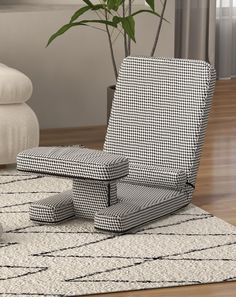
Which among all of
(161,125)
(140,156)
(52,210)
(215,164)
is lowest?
(215,164)

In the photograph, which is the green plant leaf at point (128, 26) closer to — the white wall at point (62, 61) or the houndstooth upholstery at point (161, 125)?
the white wall at point (62, 61)

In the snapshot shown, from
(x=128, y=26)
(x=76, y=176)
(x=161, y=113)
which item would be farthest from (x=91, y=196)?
(x=128, y=26)

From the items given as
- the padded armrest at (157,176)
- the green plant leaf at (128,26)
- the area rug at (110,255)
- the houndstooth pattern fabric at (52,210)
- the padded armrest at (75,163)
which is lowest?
the area rug at (110,255)

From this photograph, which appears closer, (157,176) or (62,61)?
(157,176)

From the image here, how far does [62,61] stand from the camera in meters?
6.02

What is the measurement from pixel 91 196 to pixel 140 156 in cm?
41

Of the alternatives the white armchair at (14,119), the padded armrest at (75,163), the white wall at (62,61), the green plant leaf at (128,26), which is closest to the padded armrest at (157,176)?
the padded armrest at (75,163)

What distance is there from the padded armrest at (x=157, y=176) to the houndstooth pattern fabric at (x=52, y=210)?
12.6 inches

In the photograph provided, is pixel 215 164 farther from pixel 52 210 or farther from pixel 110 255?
pixel 110 255

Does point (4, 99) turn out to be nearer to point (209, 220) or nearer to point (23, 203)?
point (23, 203)

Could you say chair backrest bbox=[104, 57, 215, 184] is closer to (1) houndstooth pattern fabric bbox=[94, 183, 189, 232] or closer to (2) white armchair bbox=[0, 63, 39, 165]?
(1) houndstooth pattern fabric bbox=[94, 183, 189, 232]

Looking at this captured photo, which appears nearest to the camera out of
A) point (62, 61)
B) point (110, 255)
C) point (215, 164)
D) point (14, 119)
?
point (110, 255)

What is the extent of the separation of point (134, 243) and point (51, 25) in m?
2.48

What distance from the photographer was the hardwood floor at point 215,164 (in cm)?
329
